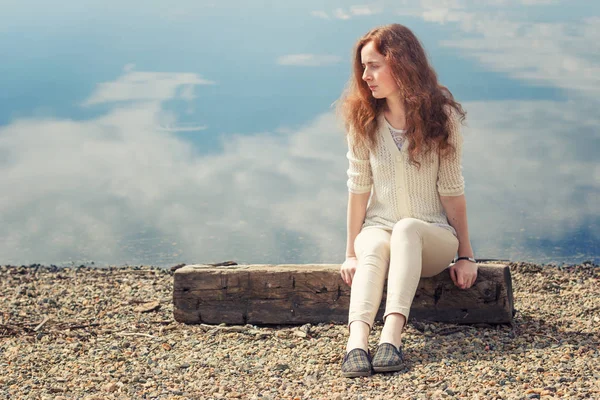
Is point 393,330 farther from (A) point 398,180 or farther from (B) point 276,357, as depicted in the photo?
(A) point 398,180

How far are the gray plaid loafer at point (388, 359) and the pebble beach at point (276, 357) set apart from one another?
0.17ft

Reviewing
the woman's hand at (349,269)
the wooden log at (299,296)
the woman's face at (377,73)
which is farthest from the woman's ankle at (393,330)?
the woman's face at (377,73)

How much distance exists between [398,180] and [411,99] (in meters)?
0.53

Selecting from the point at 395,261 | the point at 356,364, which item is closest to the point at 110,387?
the point at 356,364

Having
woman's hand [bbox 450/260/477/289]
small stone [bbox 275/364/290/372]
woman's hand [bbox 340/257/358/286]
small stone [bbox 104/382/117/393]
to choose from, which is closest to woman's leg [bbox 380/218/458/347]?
woman's hand [bbox 450/260/477/289]

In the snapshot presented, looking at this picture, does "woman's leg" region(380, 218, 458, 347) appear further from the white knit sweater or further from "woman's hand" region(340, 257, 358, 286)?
"woman's hand" region(340, 257, 358, 286)

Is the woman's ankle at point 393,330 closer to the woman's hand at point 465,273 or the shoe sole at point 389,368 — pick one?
the shoe sole at point 389,368

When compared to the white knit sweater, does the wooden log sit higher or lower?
lower

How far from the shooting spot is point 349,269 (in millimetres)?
4820

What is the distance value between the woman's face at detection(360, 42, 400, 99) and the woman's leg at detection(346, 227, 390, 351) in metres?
0.91

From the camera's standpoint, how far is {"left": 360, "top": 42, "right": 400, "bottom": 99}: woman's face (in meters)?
4.64

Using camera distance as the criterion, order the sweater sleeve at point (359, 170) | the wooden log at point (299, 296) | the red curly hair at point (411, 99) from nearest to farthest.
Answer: the red curly hair at point (411, 99), the sweater sleeve at point (359, 170), the wooden log at point (299, 296)

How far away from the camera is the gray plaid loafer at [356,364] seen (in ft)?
13.8

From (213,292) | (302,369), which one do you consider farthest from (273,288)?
(302,369)
